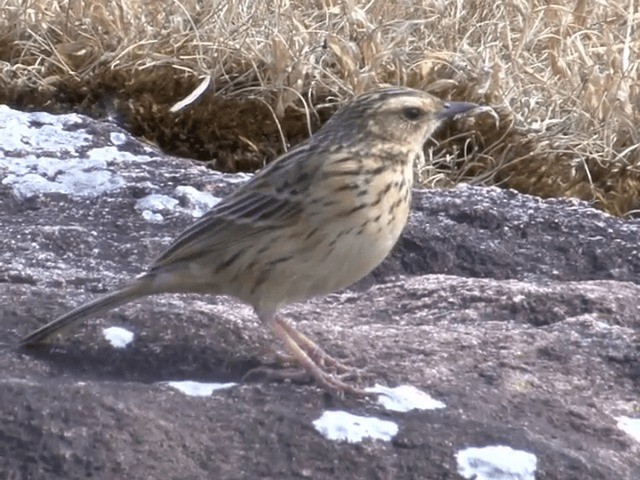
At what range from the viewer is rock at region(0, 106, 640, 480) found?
329cm

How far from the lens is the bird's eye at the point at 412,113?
4.27 meters

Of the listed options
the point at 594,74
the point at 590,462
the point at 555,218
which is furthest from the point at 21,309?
the point at 594,74

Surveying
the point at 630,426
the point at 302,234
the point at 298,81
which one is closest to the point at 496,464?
the point at 630,426

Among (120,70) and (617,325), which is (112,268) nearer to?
(617,325)

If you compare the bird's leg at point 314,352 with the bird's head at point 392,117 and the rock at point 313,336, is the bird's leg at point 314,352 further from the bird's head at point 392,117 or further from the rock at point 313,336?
the bird's head at point 392,117

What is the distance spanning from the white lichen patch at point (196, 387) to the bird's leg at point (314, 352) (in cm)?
26

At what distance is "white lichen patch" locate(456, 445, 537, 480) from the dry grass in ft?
11.5

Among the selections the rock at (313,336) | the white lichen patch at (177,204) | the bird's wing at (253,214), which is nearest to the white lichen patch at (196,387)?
the rock at (313,336)

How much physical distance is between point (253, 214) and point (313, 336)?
395 millimetres

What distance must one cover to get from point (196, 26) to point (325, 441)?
14.1 feet

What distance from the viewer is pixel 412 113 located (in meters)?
4.28

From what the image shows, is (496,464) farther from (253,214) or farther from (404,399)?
(253,214)

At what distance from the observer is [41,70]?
281 inches

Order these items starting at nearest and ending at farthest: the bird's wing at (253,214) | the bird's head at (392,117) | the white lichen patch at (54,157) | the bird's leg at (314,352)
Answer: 1. the bird's leg at (314,352)
2. the bird's wing at (253,214)
3. the bird's head at (392,117)
4. the white lichen patch at (54,157)
